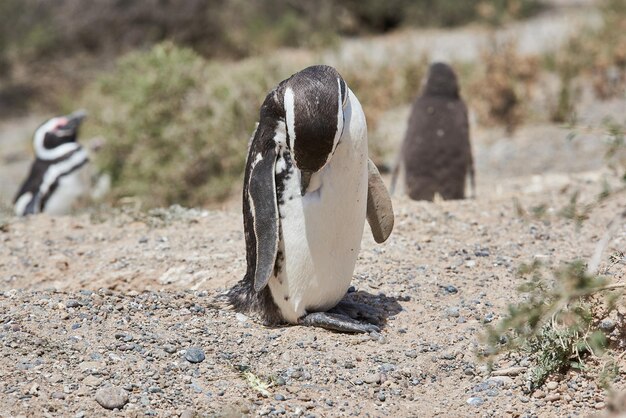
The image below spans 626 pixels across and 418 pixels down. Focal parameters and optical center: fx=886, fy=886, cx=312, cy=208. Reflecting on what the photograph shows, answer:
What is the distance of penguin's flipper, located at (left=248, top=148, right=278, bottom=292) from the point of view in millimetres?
4070

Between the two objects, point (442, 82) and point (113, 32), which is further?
point (113, 32)

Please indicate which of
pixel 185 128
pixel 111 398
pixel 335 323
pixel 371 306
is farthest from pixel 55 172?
pixel 111 398

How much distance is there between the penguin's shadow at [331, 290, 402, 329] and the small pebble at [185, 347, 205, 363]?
0.84 meters

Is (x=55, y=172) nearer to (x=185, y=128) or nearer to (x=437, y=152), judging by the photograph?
(x=185, y=128)

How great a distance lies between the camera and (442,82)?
7672mm

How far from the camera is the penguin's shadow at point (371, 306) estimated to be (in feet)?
14.7

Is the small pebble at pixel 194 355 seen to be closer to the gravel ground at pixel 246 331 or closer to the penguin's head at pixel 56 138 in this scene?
the gravel ground at pixel 246 331

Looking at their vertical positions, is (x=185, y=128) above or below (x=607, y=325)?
below

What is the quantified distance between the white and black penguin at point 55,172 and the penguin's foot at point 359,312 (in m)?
5.11

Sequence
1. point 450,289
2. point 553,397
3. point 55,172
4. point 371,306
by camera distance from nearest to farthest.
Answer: point 553,397
point 371,306
point 450,289
point 55,172

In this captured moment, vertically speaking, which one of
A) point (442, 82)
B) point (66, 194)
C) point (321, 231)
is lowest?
point (66, 194)

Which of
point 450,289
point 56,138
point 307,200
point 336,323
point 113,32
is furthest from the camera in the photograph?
point 113,32

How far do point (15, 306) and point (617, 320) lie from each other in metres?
2.91

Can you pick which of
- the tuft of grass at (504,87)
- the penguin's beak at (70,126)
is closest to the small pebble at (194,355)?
the penguin's beak at (70,126)
